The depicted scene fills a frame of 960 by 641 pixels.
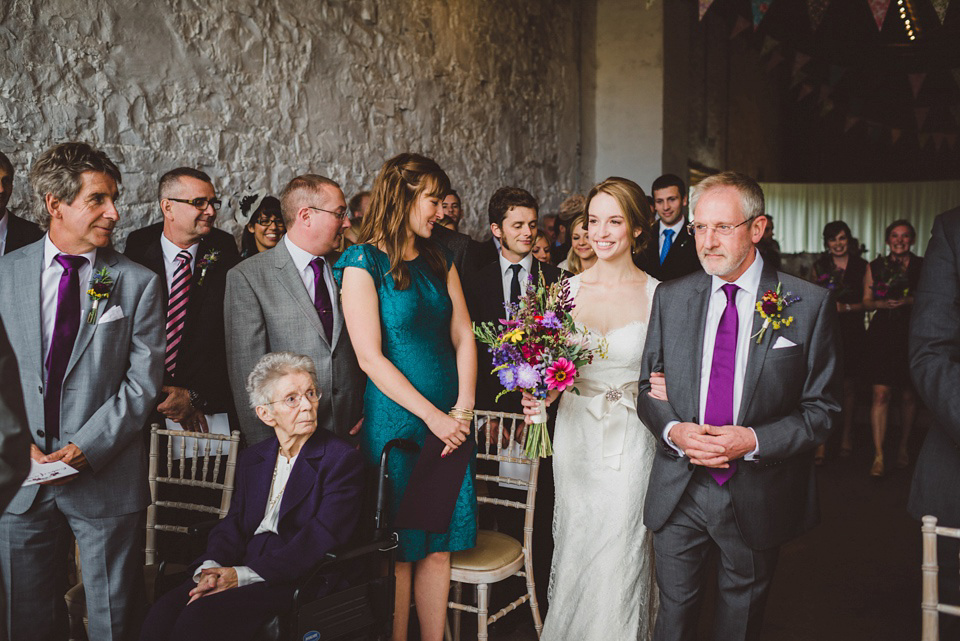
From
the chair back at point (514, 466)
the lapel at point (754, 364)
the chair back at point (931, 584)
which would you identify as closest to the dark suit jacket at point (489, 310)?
the chair back at point (514, 466)

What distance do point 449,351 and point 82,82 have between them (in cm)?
239

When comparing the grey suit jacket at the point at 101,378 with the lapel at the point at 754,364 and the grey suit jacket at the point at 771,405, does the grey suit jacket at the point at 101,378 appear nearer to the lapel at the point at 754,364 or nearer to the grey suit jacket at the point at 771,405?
the grey suit jacket at the point at 771,405

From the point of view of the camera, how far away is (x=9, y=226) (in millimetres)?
3457

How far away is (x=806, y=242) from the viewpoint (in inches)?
586

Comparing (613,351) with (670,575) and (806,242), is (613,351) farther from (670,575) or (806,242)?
(806,242)

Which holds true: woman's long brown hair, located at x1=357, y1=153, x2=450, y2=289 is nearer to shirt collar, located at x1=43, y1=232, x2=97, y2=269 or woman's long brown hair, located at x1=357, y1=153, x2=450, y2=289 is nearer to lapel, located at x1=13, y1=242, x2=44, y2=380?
shirt collar, located at x1=43, y1=232, x2=97, y2=269

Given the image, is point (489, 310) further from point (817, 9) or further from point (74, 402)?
point (817, 9)

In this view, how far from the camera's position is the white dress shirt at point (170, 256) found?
152 inches

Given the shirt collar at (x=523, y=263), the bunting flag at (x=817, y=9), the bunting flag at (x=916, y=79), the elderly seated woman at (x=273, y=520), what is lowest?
the elderly seated woman at (x=273, y=520)

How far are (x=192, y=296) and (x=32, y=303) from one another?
44.9 inches

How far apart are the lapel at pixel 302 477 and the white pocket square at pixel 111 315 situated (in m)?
0.77

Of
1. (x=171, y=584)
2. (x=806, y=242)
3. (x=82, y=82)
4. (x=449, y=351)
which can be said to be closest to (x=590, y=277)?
(x=449, y=351)

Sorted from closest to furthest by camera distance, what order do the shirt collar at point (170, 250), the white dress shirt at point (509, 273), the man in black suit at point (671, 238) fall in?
1. the shirt collar at point (170, 250)
2. the white dress shirt at point (509, 273)
3. the man in black suit at point (671, 238)

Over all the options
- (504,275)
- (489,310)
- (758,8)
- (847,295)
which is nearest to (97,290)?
(489,310)
